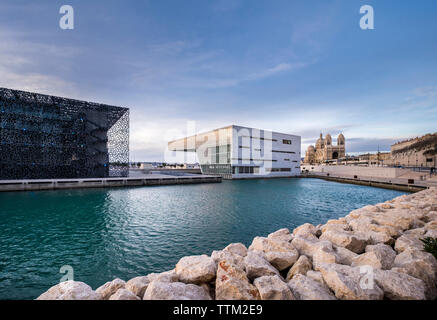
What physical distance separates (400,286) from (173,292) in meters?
4.04

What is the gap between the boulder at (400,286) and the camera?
351 cm

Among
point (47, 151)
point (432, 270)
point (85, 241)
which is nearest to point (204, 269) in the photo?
point (432, 270)

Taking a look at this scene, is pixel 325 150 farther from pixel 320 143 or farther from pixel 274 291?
pixel 274 291

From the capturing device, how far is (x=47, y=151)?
34.7 m

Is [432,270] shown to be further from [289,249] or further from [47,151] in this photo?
[47,151]

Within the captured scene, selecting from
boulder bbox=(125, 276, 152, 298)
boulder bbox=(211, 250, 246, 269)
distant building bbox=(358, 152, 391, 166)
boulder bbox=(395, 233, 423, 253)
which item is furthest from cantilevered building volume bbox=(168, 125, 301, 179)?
distant building bbox=(358, 152, 391, 166)

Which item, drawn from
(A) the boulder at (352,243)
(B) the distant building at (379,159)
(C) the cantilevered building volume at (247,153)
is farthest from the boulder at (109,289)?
(B) the distant building at (379,159)

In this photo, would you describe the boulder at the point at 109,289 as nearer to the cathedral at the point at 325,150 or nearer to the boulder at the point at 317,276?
the boulder at the point at 317,276

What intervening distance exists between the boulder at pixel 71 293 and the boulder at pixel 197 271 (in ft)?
5.17

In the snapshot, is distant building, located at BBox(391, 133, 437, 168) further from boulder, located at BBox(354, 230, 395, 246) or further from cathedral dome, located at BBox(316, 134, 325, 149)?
boulder, located at BBox(354, 230, 395, 246)

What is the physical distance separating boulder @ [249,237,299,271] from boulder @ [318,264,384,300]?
984mm

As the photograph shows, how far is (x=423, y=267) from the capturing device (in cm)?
429

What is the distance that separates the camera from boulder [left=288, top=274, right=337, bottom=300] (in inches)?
138

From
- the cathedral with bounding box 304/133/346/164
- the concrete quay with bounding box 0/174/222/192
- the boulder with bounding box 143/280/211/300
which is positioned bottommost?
the concrete quay with bounding box 0/174/222/192
